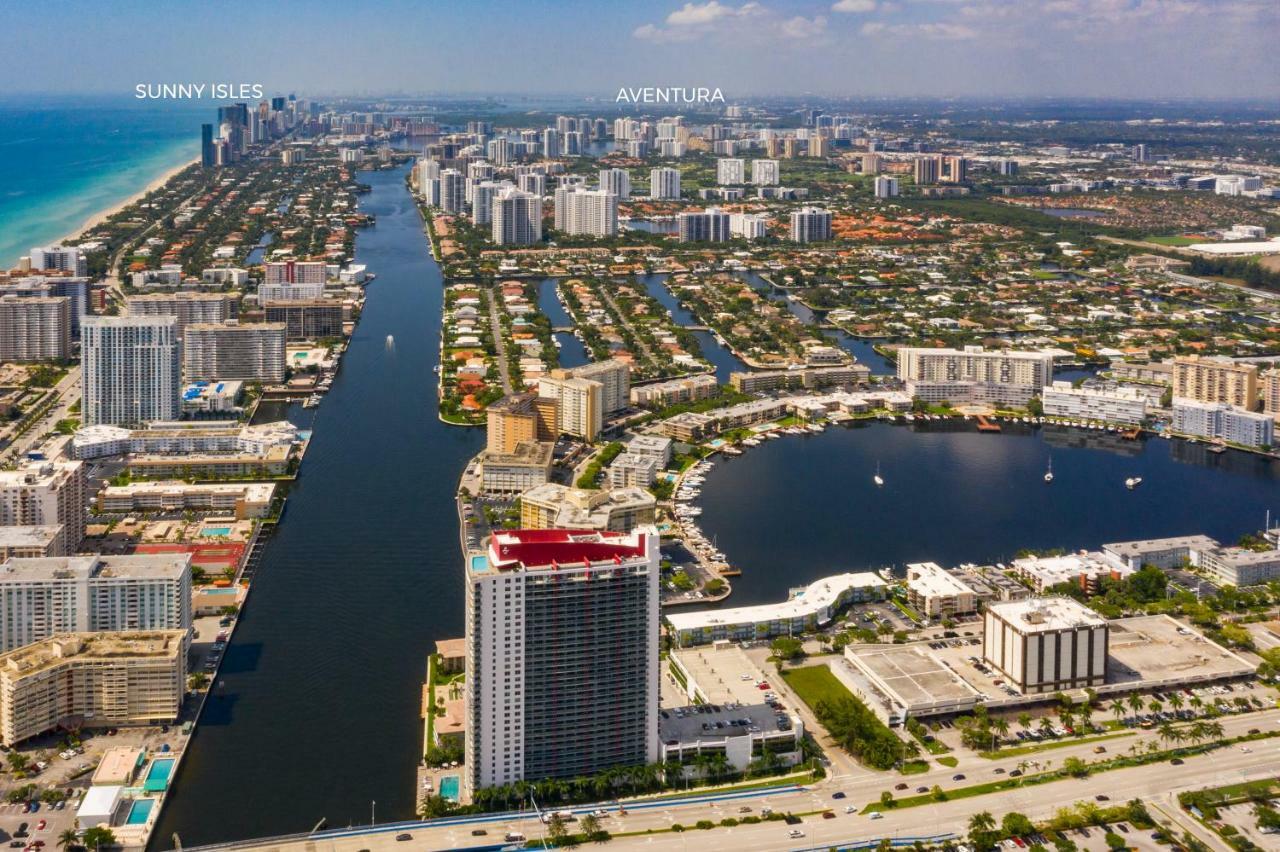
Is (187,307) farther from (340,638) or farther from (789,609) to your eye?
(789,609)

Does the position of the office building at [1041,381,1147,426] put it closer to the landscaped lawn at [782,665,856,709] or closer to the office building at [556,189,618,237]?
the landscaped lawn at [782,665,856,709]

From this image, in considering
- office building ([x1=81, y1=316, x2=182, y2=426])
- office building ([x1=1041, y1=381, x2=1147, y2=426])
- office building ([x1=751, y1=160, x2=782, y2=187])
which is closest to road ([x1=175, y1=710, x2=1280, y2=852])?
office building ([x1=1041, y1=381, x2=1147, y2=426])

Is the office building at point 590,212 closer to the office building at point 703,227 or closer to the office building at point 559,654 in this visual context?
the office building at point 703,227

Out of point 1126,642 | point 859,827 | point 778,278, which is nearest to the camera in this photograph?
point 859,827

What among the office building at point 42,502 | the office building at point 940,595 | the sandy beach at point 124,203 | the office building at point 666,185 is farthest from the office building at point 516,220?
the office building at point 940,595

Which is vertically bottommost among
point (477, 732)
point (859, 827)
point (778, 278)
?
point (859, 827)

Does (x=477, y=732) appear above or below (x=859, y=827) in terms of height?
above

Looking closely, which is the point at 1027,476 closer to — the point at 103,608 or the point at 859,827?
the point at 859,827

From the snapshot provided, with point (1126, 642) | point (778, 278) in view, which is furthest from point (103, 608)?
point (778, 278)
